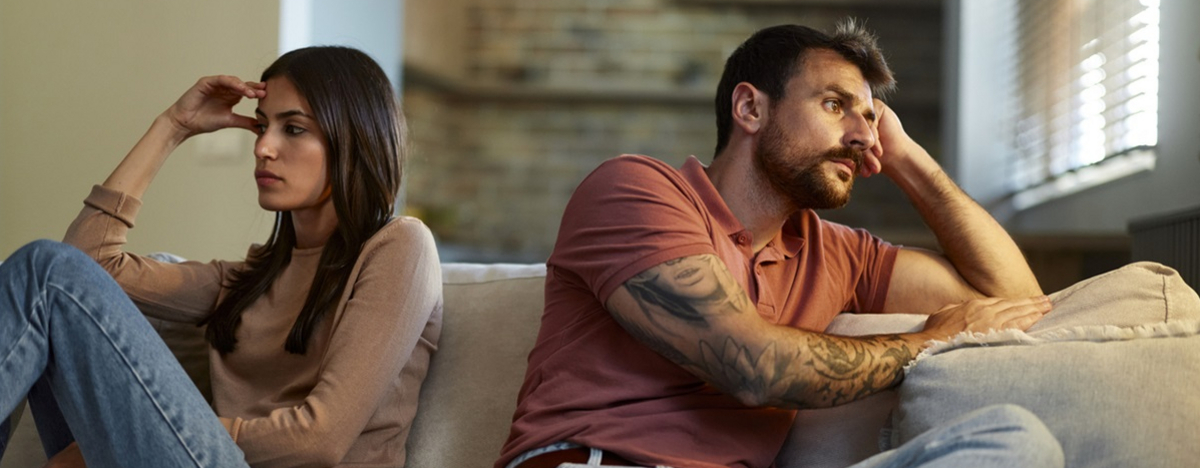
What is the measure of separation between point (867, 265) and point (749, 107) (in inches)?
12.9

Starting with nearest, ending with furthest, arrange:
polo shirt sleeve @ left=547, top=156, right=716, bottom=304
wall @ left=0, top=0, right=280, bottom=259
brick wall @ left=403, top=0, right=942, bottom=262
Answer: polo shirt sleeve @ left=547, top=156, right=716, bottom=304
wall @ left=0, top=0, right=280, bottom=259
brick wall @ left=403, top=0, right=942, bottom=262

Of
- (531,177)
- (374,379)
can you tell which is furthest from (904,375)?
(531,177)

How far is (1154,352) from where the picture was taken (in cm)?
144

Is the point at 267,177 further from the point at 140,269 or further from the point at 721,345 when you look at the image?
the point at 721,345

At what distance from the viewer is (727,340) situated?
1441 millimetres

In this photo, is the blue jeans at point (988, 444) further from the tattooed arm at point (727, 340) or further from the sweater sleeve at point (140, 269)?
the sweater sleeve at point (140, 269)

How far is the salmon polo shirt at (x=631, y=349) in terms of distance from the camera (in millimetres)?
1486

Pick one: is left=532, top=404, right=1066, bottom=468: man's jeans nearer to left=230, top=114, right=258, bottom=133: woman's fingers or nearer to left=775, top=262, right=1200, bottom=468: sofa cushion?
left=775, top=262, right=1200, bottom=468: sofa cushion

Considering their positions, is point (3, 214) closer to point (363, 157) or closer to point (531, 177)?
point (363, 157)

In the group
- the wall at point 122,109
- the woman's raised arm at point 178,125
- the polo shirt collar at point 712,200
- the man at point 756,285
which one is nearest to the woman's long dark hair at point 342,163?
the woman's raised arm at point 178,125

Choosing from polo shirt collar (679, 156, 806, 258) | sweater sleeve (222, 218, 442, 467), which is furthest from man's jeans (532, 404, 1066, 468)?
sweater sleeve (222, 218, 442, 467)

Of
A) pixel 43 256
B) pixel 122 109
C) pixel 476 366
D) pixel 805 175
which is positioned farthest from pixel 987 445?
pixel 122 109

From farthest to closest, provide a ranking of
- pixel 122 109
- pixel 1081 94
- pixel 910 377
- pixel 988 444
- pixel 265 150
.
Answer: pixel 1081 94 → pixel 122 109 → pixel 265 150 → pixel 910 377 → pixel 988 444

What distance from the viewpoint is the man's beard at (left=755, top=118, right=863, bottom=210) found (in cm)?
169
